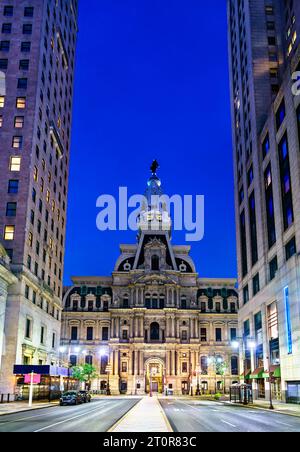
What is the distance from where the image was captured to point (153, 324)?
370 feet

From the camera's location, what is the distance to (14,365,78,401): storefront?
165 feet

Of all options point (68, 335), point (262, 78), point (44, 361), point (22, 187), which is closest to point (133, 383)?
point (68, 335)

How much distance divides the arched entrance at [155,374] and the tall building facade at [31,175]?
3570 cm

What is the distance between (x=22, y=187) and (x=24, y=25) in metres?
25.1

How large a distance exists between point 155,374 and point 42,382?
6069 cm

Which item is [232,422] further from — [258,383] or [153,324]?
[153,324]

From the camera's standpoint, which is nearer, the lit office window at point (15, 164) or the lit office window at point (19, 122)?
the lit office window at point (15, 164)

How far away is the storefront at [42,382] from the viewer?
50219 millimetres

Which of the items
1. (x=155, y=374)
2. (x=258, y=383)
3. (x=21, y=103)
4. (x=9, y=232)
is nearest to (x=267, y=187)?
(x=258, y=383)

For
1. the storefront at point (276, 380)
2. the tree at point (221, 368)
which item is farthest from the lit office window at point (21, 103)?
the tree at point (221, 368)

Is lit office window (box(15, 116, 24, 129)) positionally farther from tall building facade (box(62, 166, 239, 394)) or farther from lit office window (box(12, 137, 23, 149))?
tall building facade (box(62, 166, 239, 394))

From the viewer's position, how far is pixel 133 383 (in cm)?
10588

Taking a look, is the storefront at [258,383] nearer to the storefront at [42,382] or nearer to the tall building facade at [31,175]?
the storefront at [42,382]

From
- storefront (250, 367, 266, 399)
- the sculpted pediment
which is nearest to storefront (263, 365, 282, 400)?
storefront (250, 367, 266, 399)
